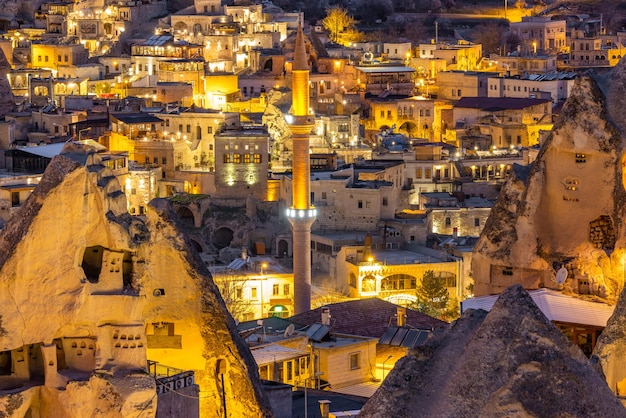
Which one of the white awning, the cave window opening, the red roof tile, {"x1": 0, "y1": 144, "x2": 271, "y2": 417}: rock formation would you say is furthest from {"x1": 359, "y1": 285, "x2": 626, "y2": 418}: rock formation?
the red roof tile

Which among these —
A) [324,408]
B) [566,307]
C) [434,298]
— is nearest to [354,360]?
[566,307]

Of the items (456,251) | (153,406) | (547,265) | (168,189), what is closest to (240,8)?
(168,189)

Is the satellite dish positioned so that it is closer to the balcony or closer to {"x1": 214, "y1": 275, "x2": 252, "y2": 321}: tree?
{"x1": 214, "y1": 275, "x2": 252, "y2": 321}: tree

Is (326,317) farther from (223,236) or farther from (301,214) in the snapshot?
(223,236)

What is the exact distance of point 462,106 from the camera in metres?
74.9

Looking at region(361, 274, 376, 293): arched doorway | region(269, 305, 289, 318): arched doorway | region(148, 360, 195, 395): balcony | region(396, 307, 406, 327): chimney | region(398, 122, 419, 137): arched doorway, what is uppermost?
region(148, 360, 195, 395): balcony

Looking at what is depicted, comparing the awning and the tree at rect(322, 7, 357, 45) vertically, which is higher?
the tree at rect(322, 7, 357, 45)

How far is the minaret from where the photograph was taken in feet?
155

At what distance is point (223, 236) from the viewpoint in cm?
5706

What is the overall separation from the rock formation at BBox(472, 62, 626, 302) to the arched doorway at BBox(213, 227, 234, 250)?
33.4 m

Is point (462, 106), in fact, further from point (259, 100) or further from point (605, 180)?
point (605, 180)

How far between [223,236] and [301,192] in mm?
8438

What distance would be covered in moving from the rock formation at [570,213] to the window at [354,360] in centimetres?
774

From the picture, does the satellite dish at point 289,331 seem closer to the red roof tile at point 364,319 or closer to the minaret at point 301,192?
the red roof tile at point 364,319
